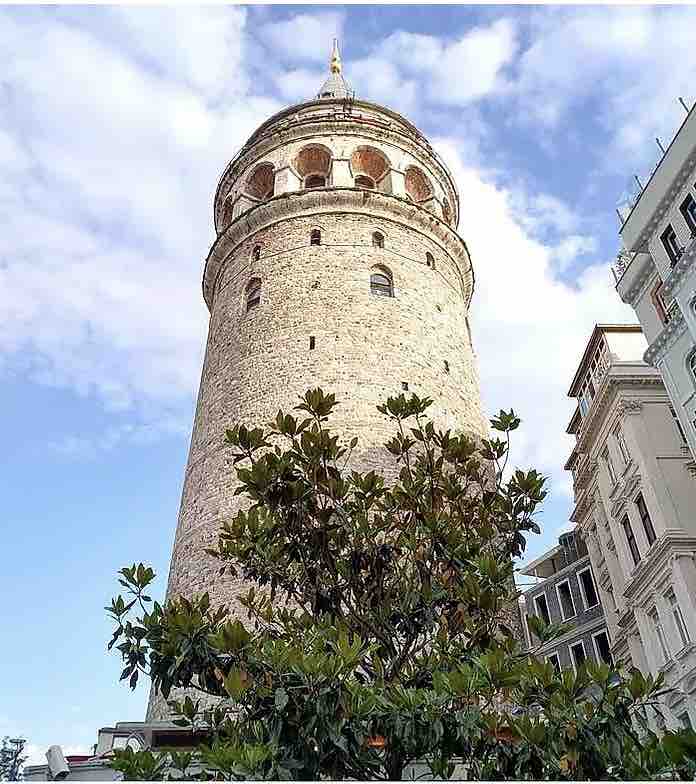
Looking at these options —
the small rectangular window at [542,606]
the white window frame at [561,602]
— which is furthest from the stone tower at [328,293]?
the small rectangular window at [542,606]

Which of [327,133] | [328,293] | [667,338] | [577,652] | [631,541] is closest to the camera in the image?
[667,338]

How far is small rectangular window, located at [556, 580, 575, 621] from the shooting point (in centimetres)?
3120

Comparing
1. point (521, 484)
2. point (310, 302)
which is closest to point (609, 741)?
point (521, 484)

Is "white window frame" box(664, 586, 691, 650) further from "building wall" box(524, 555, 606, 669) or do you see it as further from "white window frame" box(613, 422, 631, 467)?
"building wall" box(524, 555, 606, 669)

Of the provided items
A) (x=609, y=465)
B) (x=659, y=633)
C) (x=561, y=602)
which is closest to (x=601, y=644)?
(x=561, y=602)

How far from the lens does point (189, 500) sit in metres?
20.3

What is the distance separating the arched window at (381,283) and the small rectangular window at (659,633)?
10.9 metres

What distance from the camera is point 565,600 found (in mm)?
31609

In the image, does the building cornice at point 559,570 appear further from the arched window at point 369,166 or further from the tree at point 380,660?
the tree at point 380,660

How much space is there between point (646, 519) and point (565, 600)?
454 inches

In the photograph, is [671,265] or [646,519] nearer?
[671,265]

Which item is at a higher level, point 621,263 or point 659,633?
point 621,263

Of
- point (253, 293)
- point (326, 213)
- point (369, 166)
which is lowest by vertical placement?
point (253, 293)

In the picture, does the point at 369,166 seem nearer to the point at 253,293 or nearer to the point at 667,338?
the point at 253,293
